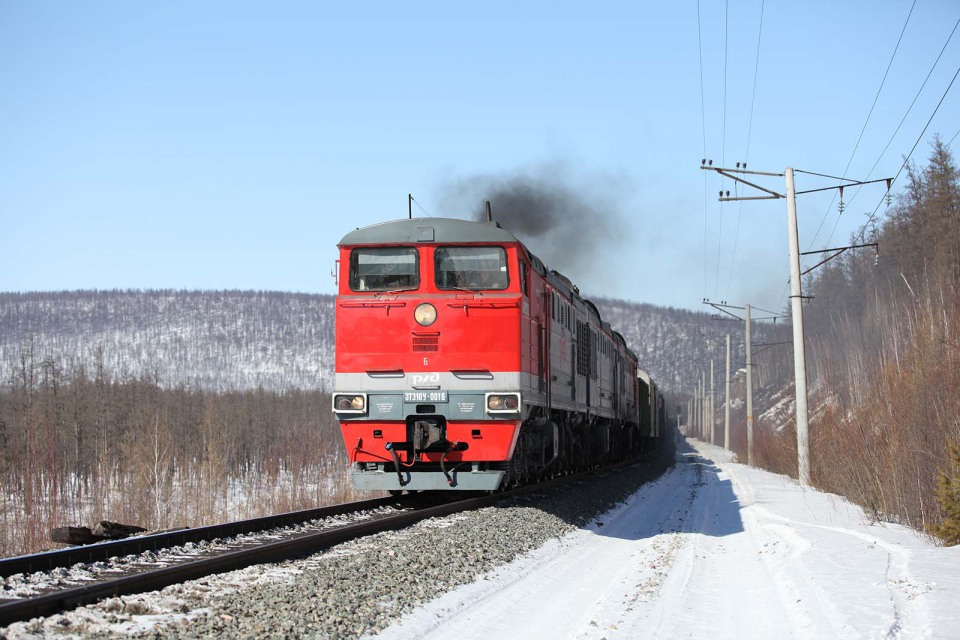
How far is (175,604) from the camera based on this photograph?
631 centimetres

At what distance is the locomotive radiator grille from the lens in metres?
12.7

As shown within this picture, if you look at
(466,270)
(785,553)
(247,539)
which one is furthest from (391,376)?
(785,553)

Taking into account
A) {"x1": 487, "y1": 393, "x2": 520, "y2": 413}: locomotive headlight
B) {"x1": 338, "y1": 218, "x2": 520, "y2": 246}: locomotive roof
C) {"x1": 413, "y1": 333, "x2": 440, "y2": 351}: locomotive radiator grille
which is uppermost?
{"x1": 338, "y1": 218, "x2": 520, "y2": 246}: locomotive roof

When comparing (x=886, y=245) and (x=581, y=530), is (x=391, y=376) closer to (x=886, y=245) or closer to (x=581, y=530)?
(x=581, y=530)

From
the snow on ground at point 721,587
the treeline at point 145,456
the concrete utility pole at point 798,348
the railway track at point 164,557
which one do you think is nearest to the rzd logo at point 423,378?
the railway track at point 164,557

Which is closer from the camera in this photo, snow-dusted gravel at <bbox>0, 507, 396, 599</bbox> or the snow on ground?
the snow on ground

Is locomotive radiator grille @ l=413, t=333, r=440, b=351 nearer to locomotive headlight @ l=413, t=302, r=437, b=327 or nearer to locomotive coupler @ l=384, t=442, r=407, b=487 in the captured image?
locomotive headlight @ l=413, t=302, r=437, b=327

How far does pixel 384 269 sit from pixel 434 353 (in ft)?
5.11

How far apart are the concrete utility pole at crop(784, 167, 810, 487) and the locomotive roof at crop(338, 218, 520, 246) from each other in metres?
11.0

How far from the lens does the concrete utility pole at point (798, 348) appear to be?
2150 cm

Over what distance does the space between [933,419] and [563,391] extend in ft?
21.0

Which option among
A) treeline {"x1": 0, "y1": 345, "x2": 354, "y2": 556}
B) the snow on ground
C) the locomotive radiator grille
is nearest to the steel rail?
the locomotive radiator grille

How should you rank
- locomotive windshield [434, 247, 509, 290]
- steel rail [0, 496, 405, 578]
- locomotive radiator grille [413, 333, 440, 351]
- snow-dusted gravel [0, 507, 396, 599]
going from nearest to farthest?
snow-dusted gravel [0, 507, 396, 599], steel rail [0, 496, 405, 578], locomotive radiator grille [413, 333, 440, 351], locomotive windshield [434, 247, 509, 290]

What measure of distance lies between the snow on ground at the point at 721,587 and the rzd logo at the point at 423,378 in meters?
2.87
